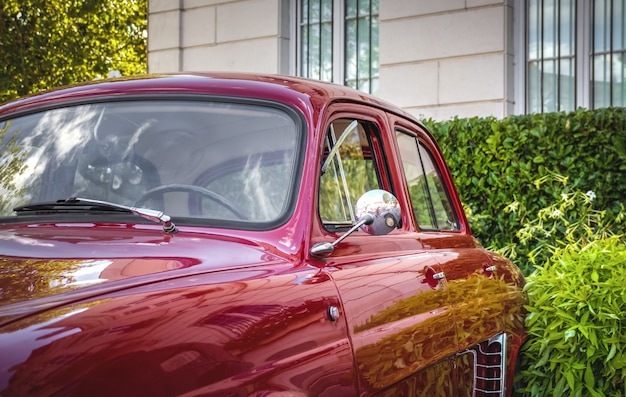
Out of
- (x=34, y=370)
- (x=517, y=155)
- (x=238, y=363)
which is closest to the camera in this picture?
(x=34, y=370)

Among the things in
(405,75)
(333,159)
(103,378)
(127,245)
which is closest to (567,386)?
(333,159)

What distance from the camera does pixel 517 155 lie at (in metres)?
9.45

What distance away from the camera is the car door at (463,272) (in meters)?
4.15

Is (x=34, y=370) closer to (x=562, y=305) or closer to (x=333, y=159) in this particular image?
(x=333, y=159)

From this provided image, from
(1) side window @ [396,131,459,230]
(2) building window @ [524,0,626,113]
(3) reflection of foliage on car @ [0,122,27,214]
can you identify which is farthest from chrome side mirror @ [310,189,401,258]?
(2) building window @ [524,0,626,113]

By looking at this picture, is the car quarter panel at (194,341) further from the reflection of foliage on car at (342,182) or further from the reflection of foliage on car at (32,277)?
the reflection of foliage on car at (342,182)

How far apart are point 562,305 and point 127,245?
8.41 feet

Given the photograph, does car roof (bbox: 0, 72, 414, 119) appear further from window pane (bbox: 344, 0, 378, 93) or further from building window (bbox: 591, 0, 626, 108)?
window pane (bbox: 344, 0, 378, 93)

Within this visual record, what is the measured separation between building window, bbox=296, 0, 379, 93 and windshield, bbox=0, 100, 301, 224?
28.1 feet

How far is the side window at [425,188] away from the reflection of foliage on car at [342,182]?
36 cm

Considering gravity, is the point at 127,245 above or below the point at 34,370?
above

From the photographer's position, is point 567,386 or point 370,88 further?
point 370,88

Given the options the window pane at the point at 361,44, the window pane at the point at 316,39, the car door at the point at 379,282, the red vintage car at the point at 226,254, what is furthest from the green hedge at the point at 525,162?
the car door at the point at 379,282

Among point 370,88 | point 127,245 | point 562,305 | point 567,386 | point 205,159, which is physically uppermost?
point 370,88
